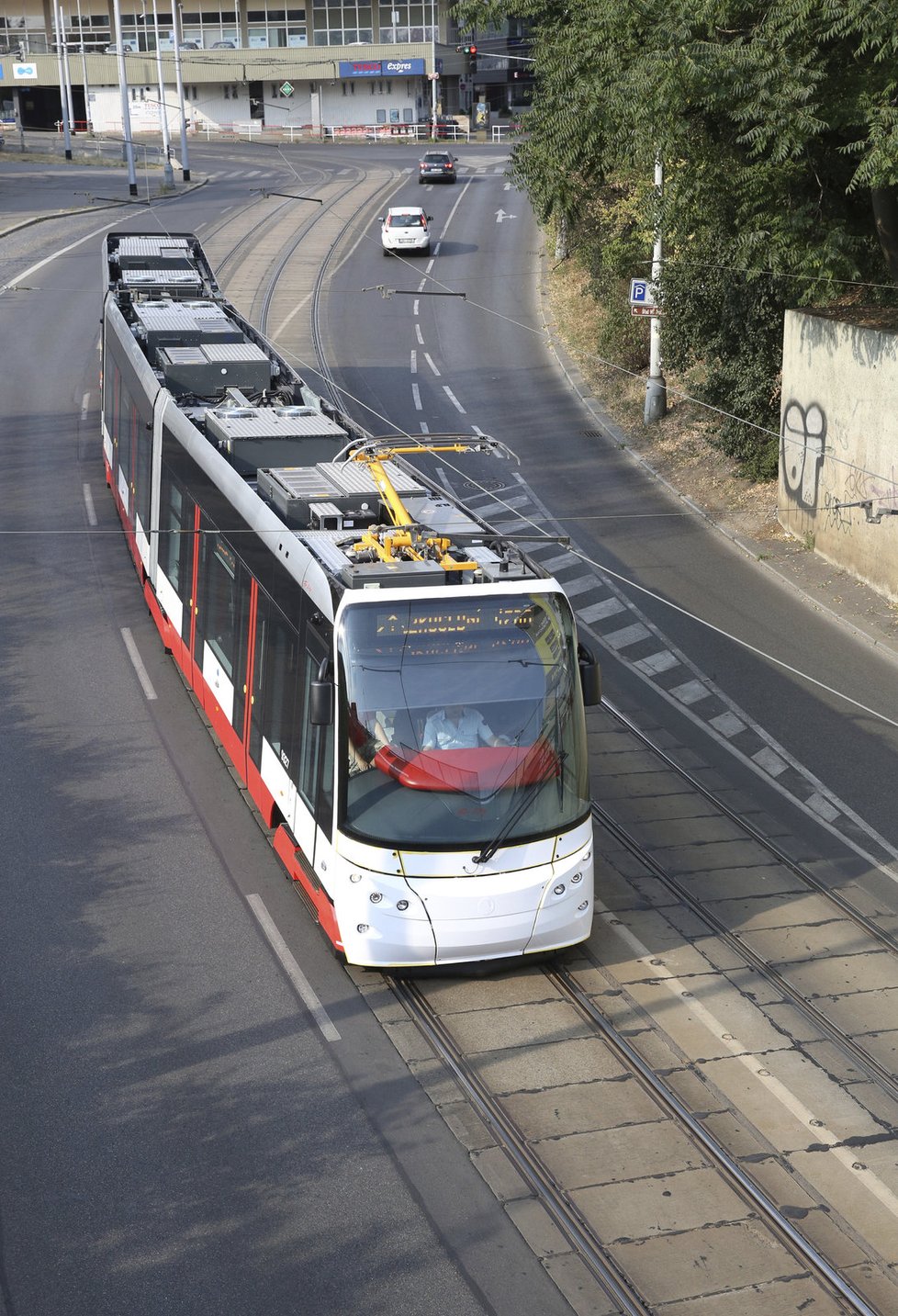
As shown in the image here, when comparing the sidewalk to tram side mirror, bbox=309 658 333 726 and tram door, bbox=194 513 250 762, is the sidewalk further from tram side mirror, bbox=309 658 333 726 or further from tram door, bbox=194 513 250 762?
tram side mirror, bbox=309 658 333 726

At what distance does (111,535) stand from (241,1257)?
16.8m

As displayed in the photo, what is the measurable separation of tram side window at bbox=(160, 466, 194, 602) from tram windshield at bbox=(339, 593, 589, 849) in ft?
20.5

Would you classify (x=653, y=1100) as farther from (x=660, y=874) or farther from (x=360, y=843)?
(x=660, y=874)

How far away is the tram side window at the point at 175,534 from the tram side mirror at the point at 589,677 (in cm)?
655

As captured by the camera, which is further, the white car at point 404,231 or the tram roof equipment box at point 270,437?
the white car at point 404,231

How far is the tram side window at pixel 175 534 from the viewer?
53.9 ft

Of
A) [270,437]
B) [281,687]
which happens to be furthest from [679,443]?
[281,687]

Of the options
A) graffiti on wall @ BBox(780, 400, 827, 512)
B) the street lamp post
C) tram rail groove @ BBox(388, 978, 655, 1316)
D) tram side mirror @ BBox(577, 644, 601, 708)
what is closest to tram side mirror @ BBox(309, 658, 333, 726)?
tram side mirror @ BBox(577, 644, 601, 708)

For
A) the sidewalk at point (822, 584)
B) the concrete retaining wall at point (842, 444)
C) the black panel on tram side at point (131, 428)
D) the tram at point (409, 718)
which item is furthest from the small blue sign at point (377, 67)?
the tram at point (409, 718)

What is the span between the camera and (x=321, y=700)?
10531 mm

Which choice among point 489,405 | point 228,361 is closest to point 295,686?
point 228,361

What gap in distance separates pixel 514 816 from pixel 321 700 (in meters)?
1.73

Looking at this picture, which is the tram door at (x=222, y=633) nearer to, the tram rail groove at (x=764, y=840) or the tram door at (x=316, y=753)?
the tram door at (x=316, y=753)

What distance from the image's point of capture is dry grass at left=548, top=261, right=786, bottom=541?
25359 millimetres
